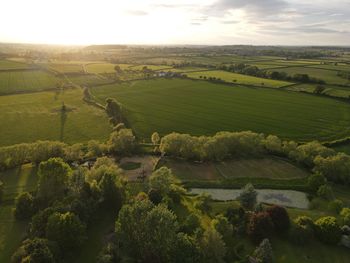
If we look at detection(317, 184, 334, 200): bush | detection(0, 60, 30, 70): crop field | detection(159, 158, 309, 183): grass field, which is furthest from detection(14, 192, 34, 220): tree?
detection(0, 60, 30, 70): crop field

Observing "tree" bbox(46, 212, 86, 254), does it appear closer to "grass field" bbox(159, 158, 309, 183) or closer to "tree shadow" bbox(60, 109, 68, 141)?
"grass field" bbox(159, 158, 309, 183)

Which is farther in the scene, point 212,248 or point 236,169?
point 236,169

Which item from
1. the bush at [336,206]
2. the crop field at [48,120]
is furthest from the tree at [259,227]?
the crop field at [48,120]

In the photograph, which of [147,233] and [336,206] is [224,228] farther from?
[336,206]

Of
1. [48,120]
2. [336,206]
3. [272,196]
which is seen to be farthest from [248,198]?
[48,120]

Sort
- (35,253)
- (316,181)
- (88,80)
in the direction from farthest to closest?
(88,80) → (316,181) → (35,253)

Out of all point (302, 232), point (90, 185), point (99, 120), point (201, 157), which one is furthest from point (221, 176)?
point (99, 120)

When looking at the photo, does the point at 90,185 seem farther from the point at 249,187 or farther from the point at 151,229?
A: the point at 249,187
